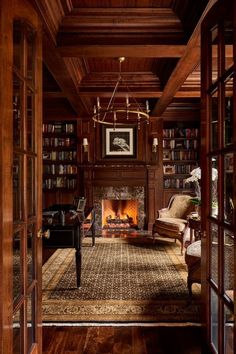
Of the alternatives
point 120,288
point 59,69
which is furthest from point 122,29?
point 120,288

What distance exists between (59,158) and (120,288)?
435 centimetres

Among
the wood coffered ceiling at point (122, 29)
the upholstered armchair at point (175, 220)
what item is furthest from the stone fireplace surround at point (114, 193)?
the wood coffered ceiling at point (122, 29)

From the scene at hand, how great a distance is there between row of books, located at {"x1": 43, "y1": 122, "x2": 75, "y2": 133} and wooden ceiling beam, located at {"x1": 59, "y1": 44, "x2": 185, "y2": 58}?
13.1 feet

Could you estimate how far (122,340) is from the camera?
251 cm

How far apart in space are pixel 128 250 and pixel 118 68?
287 centimetres

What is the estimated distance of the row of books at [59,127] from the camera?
7387mm

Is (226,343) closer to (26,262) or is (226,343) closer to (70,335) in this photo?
(26,262)

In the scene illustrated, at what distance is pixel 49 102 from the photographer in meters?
7.09

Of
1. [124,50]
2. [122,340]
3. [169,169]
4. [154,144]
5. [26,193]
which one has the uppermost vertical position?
[124,50]

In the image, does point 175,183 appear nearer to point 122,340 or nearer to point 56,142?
point 56,142

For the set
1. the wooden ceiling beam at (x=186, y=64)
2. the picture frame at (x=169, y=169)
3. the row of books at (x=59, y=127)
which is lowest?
the picture frame at (x=169, y=169)

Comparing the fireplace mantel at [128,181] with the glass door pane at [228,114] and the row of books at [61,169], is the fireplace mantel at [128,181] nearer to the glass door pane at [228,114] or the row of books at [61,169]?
the row of books at [61,169]

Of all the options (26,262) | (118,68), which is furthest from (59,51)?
(26,262)

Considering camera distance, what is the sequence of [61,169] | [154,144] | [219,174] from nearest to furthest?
1. [219,174]
2. [154,144]
3. [61,169]
